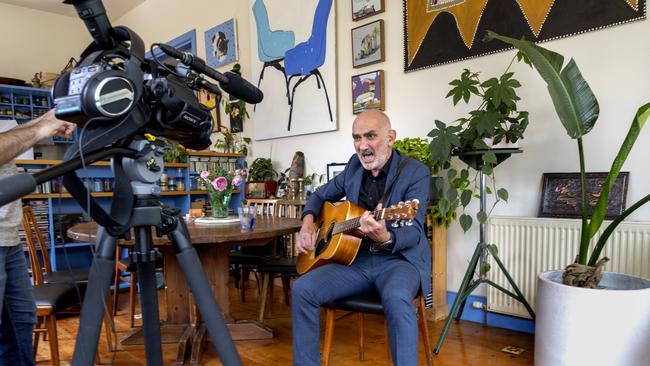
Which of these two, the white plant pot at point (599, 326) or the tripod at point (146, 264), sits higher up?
the tripod at point (146, 264)

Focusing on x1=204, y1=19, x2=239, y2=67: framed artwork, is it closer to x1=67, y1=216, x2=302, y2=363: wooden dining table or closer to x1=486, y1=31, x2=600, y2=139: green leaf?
x1=67, y1=216, x2=302, y2=363: wooden dining table

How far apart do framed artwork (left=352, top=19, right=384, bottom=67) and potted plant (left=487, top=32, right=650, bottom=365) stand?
1623 millimetres

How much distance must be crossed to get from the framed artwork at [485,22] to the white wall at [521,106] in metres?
0.06

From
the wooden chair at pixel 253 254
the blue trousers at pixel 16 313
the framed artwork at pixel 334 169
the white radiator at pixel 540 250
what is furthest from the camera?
the framed artwork at pixel 334 169

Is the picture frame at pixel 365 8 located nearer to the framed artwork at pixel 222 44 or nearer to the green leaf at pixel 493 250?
the framed artwork at pixel 222 44

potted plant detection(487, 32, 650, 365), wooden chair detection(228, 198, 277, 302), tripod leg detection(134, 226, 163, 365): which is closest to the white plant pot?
potted plant detection(487, 32, 650, 365)

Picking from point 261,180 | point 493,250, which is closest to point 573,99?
point 493,250

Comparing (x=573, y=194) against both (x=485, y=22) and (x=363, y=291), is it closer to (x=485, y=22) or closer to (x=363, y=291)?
(x=485, y=22)

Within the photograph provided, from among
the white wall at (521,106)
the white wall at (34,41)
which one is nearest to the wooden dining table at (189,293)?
the white wall at (521,106)

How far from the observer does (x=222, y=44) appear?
487 cm

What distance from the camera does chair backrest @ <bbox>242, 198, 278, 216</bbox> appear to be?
366cm

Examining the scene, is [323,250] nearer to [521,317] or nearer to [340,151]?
[521,317]

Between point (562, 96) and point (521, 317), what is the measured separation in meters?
1.42

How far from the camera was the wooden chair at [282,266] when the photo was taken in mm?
2678
